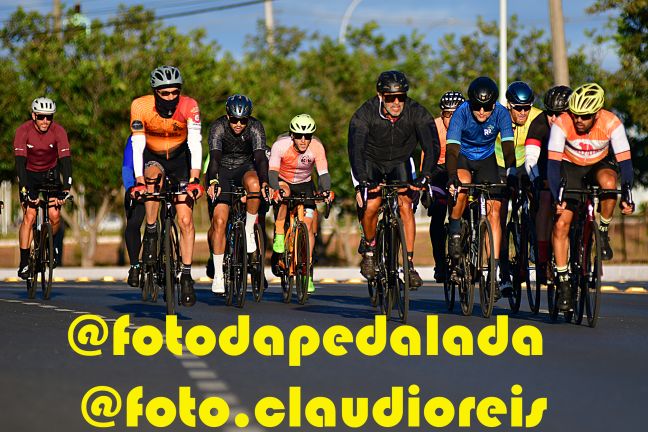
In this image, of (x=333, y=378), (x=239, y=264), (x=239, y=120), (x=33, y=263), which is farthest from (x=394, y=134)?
(x=33, y=263)

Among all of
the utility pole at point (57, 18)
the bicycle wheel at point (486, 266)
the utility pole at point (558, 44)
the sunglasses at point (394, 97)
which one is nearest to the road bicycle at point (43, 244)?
the sunglasses at point (394, 97)

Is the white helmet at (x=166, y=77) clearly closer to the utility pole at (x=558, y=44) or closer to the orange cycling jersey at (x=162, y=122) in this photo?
the orange cycling jersey at (x=162, y=122)

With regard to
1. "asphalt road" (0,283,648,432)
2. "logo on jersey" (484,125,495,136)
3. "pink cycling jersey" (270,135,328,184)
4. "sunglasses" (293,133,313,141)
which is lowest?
"asphalt road" (0,283,648,432)

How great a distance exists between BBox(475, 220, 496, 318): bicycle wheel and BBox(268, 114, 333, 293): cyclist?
356cm

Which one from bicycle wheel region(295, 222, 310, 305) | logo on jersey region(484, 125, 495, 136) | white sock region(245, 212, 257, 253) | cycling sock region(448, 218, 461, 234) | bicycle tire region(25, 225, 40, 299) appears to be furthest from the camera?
bicycle tire region(25, 225, 40, 299)

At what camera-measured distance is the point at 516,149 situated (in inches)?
628

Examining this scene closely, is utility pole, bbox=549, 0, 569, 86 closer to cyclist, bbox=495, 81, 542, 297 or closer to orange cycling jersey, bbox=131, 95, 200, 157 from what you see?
cyclist, bbox=495, 81, 542, 297

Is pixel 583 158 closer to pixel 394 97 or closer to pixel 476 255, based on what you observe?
pixel 476 255

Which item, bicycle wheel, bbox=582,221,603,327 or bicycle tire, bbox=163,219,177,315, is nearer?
bicycle wheel, bbox=582,221,603,327

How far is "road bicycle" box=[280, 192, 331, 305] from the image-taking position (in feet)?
56.6

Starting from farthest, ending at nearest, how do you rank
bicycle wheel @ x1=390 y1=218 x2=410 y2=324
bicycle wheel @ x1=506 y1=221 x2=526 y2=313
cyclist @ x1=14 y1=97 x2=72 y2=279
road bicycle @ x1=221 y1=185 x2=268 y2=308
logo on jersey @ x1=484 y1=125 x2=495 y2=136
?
cyclist @ x1=14 y1=97 x2=72 y2=279, road bicycle @ x1=221 y1=185 x2=268 y2=308, bicycle wheel @ x1=506 y1=221 x2=526 y2=313, logo on jersey @ x1=484 y1=125 x2=495 y2=136, bicycle wheel @ x1=390 y1=218 x2=410 y2=324

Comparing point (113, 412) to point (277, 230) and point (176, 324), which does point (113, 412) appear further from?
point (277, 230)

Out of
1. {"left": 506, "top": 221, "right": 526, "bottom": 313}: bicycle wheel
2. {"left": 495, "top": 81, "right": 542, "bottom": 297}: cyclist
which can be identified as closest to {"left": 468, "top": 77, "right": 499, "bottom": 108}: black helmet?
{"left": 495, "top": 81, "right": 542, "bottom": 297}: cyclist

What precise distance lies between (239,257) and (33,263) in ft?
12.1
